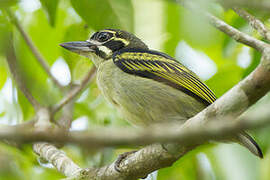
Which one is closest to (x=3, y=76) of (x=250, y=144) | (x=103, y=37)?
(x=103, y=37)

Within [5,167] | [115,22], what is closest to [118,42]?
[115,22]

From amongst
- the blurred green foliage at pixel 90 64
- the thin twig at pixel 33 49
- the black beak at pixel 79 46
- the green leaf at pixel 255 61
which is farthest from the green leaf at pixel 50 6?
the green leaf at pixel 255 61

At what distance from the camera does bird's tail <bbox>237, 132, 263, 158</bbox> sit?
386 centimetres

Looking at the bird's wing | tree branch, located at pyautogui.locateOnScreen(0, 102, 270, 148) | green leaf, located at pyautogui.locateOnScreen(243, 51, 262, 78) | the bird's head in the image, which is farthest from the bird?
tree branch, located at pyautogui.locateOnScreen(0, 102, 270, 148)

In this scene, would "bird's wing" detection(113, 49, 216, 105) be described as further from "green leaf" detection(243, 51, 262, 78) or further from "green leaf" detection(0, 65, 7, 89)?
"green leaf" detection(0, 65, 7, 89)

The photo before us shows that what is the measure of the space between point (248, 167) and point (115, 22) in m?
2.02

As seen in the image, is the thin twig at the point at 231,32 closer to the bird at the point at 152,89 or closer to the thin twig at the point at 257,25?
the thin twig at the point at 257,25

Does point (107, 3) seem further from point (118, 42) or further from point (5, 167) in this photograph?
point (5, 167)

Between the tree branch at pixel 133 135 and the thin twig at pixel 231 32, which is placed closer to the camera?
Answer: the tree branch at pixel 133 135

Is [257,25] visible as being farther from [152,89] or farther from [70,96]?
[70,96]

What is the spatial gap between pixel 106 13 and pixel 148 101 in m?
1.03

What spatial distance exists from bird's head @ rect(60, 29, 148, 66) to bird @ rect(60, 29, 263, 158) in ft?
0.65

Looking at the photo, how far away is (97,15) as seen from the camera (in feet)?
14.3

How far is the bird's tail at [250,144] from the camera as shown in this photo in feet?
12.6
